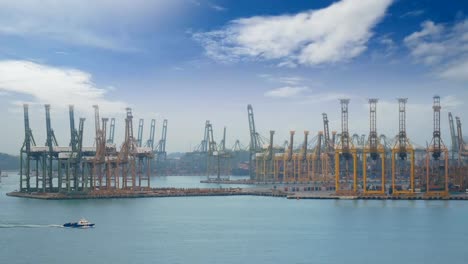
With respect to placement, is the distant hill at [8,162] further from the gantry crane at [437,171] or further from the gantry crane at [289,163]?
the gantry crane at [437,171]

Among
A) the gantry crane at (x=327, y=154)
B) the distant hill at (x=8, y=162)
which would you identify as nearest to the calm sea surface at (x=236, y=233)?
the gantry crane at (x=327, y=154)

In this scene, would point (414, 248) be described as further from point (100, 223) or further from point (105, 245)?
point (100, 223)

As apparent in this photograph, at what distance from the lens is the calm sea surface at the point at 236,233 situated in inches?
1204

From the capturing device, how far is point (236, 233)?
38062mm

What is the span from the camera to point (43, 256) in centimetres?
3022

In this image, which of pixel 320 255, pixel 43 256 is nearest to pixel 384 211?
pixel 320 255

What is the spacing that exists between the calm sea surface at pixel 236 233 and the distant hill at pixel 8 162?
457ft

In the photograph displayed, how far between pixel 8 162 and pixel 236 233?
167 metres

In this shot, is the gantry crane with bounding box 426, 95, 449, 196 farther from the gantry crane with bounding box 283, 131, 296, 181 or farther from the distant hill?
the distant hill

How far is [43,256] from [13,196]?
120 ft

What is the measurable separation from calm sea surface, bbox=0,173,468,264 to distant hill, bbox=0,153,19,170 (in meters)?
139

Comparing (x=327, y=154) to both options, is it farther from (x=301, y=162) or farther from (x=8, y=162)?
(x=8, y=162)

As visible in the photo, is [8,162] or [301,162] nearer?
[301,162]

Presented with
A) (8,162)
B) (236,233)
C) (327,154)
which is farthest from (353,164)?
(8,162)
